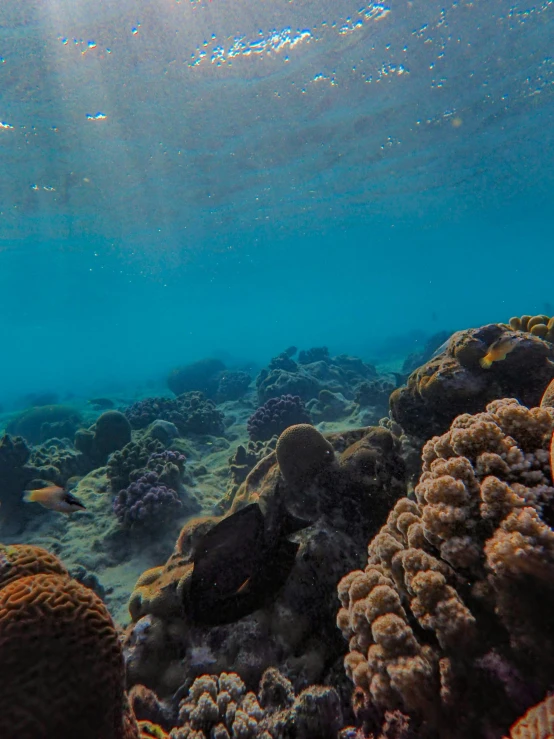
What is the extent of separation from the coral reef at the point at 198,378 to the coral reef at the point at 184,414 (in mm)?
4899

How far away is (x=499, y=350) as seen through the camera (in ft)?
14.8

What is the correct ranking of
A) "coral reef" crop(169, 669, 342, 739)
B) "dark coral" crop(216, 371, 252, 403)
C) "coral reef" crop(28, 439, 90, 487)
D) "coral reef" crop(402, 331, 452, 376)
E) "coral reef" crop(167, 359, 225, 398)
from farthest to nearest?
1. "coral reef" crop(167, 359, 225, 398)
2. "coral reef" crop(402, 331, 452, 376)
3. "dark coral" crop(216, 371, 252, 403)
4. "coral reef" crop(28, 439, 90, 487)
5. "coral reef" crop(169, 669, 342, 739)

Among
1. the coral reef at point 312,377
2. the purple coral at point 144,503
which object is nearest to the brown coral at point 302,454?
the purple coral at point 144,503

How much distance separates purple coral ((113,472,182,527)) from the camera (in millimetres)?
7305

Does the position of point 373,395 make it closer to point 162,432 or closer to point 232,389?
point 162,432

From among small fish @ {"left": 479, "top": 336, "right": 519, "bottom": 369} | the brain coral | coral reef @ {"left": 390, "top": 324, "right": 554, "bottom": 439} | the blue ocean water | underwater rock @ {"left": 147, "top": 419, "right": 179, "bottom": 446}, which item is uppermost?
the blue ocean water

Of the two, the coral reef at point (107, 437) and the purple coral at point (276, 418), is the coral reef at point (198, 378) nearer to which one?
the coral reef at point (107, 437)

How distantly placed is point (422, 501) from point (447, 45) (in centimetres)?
2059

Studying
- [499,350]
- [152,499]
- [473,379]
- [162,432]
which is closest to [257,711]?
[473,379]

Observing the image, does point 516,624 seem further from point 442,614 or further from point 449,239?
point 449,239

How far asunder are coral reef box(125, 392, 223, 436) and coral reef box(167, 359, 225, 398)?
4899mm

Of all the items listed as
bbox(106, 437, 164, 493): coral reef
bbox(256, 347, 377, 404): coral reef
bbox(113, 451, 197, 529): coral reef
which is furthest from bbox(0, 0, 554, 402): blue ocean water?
bbox(113, 451, 197, 529): coral reef

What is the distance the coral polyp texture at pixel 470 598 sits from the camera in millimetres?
1964

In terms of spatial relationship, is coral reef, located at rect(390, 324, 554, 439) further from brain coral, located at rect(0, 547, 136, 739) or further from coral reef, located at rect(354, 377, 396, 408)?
coral reef, located at rect(354, 377, 396, 408)
